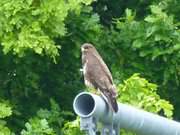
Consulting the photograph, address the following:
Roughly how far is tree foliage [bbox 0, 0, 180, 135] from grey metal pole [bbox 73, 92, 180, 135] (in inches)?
117

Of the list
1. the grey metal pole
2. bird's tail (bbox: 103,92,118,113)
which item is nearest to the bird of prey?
bird's tail (bbox: 103,92,118,113)

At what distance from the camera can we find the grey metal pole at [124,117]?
491 centimetres

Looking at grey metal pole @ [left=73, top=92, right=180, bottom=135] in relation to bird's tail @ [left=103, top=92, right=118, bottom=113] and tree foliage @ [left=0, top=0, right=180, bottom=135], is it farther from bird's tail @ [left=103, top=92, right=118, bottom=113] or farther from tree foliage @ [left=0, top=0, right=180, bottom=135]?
tree foliage @ [left=0, top=0, right=180, bottom=135]

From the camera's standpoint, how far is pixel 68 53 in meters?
9.86

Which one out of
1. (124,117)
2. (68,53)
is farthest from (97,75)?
(68,53)

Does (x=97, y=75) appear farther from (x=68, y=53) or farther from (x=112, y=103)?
(x=68, y=53)

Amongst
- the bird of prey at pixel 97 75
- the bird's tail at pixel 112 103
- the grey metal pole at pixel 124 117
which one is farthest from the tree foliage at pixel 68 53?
the grey metal pole at pixel 124 117

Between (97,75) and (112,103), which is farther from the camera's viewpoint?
(97,75)

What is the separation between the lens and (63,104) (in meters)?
10.1

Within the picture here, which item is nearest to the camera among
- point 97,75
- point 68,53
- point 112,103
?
point 112,103

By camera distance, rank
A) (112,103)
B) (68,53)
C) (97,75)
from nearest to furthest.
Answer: (112,103) → (97,75) → (68,53)

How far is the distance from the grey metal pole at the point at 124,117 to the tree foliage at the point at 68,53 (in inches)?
117

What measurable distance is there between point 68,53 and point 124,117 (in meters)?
4.86

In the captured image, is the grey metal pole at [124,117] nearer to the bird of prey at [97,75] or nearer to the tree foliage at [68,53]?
the bird of prey at [97,75]
